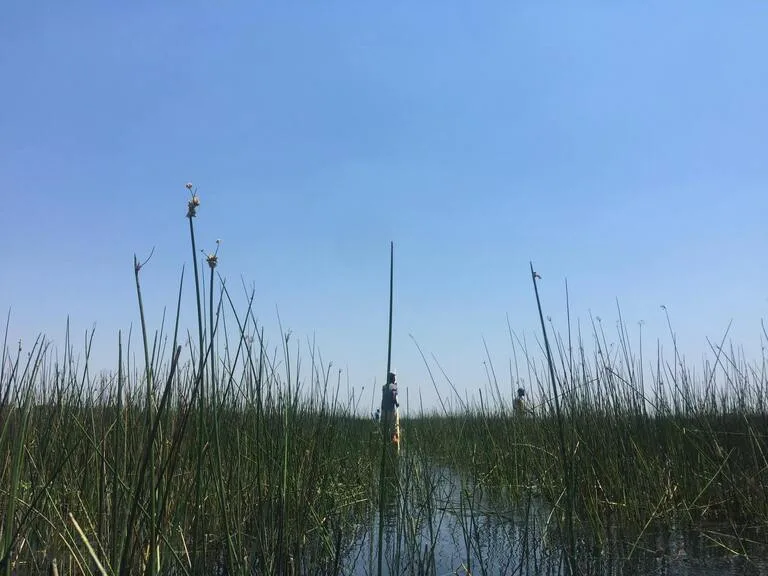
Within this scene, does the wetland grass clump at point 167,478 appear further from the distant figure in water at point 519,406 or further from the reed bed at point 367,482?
the distant figure in water at point 519,406

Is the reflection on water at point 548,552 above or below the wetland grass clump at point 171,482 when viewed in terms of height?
below

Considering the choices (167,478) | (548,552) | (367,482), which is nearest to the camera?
(167,478)

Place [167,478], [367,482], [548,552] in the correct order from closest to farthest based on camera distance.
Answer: [167,478] < [548,552] < [367,482]

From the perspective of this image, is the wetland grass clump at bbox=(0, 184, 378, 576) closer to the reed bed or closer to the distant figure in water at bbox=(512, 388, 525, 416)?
the reed bed

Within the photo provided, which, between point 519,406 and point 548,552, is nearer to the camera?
point 548,552

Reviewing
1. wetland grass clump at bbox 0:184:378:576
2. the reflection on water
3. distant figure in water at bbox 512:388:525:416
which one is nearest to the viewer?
wetland grass clump at bbox 0:184:378:576

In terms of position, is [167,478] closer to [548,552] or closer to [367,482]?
[548,552]

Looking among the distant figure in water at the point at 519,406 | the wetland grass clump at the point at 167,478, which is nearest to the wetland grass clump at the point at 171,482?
the wetland grass clump at the point at 167,478

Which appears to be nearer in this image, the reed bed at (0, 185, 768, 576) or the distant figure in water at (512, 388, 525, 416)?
the reed bed at (0, 185, 768, 576)

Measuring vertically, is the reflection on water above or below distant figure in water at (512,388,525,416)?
below

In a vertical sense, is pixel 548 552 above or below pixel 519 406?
below

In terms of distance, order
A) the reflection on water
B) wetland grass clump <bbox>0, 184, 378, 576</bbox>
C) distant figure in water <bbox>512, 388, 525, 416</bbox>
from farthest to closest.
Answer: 1. distant figure in water <bbox>512, 388, 525, 416</bbox>
2. the reflection on water
3. wetland grass clump <bbox>0, 184, 378, 576</bbox>

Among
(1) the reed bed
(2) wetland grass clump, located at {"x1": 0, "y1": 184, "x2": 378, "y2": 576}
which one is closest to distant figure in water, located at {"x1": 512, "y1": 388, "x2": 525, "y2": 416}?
(1) the reed bed

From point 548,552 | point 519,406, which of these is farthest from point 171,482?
point 519,406
